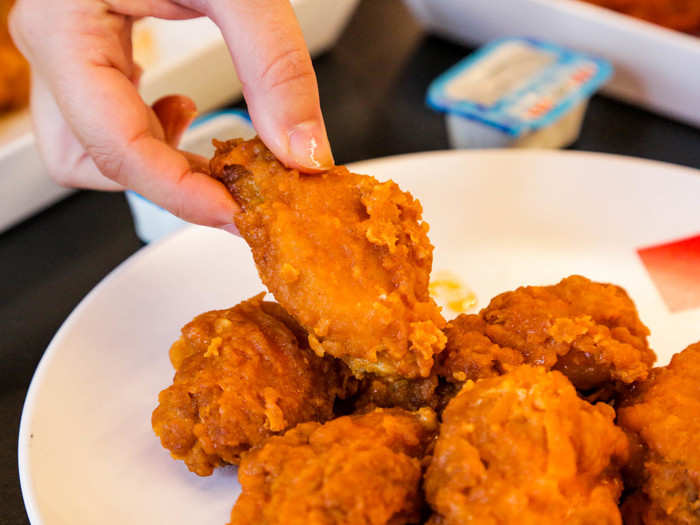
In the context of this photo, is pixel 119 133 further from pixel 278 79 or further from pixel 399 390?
pixel 399 390

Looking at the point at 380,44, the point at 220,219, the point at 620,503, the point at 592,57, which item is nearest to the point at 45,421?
the point at 220,219

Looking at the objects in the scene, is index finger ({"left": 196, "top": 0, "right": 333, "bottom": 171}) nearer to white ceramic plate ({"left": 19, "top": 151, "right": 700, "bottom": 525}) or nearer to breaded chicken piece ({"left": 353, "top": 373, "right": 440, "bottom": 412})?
breaded chicken piece ({"left": 353, "top": 373, "right": 440, "bottom": 412})

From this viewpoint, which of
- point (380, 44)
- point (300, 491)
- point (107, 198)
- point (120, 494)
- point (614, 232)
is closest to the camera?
point (300, 491)

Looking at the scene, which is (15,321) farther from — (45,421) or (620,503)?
(620,503)

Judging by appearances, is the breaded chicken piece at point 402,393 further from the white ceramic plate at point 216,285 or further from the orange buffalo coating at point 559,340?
the white ceramic plate at point 216,285

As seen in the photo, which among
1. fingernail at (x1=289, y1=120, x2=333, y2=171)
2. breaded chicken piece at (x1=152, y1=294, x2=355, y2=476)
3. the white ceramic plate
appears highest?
fingernail at (x1=289, y1=120, x2=333, y2=171)

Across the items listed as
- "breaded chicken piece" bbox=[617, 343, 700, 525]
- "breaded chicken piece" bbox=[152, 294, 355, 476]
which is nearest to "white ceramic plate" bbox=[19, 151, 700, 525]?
"breaded chicken piece" bbox=[152, 294, 355, 476]

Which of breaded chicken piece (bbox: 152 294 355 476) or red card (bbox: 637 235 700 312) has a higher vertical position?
breaded chicken piece (bbox: 152 294 355 476)
